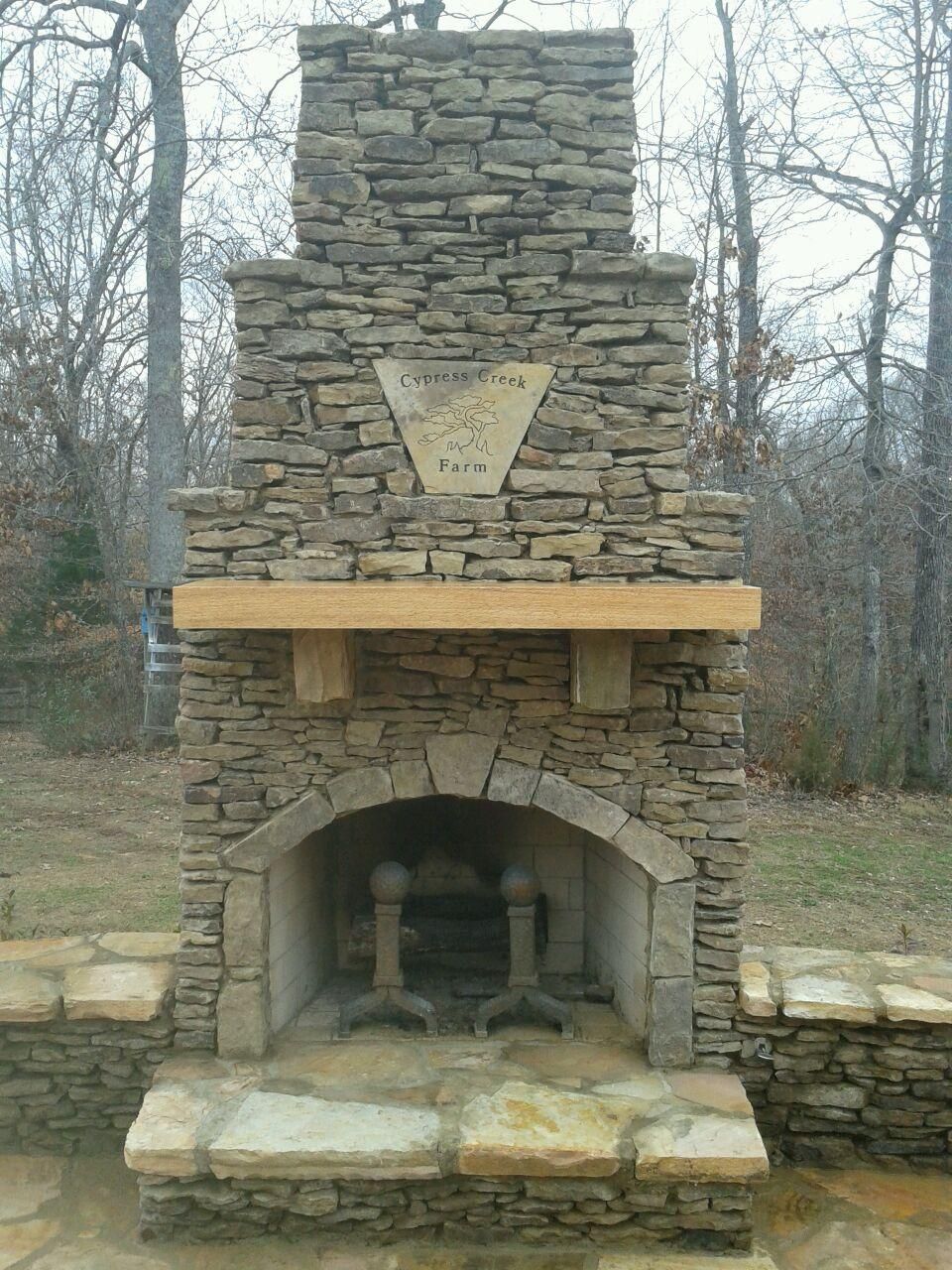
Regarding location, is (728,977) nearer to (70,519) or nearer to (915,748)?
(915,748)

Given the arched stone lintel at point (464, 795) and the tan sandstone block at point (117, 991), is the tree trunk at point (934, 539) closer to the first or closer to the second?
the arched stone lintel at point (464, 795)

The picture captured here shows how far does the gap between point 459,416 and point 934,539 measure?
25.8 ft

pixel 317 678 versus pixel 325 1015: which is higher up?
pixel 317 678

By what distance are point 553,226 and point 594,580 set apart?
61.4 inches

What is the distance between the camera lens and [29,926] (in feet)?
19.7

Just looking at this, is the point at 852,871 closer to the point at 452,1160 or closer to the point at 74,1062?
the point at 452,1160

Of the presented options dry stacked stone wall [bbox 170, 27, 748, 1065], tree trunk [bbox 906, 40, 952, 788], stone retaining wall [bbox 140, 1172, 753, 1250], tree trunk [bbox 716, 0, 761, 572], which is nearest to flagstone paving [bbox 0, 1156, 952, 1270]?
stone retaining wall [bbox 140, 1172, 753, 1250]

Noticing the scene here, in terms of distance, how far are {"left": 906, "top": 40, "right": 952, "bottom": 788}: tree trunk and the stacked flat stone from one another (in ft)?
21.3

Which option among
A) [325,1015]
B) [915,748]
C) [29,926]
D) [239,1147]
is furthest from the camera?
[915,748]

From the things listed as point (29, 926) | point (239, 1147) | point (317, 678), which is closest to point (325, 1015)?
point (239, 1147)

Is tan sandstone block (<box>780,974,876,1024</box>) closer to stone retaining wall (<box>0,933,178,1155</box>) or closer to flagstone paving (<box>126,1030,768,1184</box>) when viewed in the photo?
flagstone paving (<box>126,1030,768,1184</box>)

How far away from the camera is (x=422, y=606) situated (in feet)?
12.0

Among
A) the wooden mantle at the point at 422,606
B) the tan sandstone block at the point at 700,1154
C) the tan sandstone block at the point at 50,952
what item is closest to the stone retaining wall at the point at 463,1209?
the tan sandstone block at the point at 700,1154

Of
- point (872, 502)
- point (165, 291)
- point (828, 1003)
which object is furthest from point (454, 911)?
point (165, 291)
